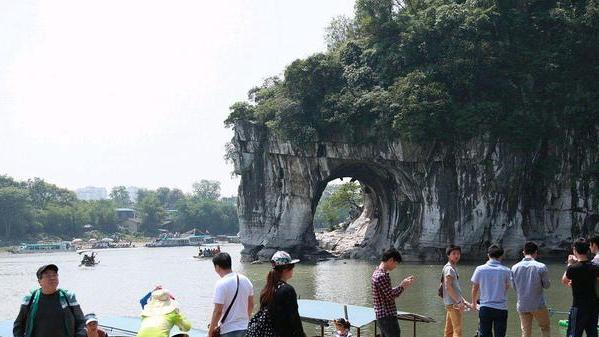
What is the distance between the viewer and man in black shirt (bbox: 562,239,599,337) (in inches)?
365

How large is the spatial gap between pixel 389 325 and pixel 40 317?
13.4 ft

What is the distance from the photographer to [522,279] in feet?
33.3

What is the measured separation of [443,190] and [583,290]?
34497 mm

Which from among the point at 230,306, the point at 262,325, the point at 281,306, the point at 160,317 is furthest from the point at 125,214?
the point at 281,306

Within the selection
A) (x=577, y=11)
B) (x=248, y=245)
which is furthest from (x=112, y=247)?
(x=577, y=11)

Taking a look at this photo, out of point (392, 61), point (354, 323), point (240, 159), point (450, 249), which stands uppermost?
point (392, 61)

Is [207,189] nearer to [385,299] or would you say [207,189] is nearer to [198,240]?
[198,240]

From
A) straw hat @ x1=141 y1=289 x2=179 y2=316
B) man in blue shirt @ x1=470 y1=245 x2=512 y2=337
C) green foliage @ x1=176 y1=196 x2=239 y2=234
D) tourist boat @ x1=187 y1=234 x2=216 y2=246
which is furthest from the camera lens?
green foliage @ x1=176 y1=196 x2=239 y2=234

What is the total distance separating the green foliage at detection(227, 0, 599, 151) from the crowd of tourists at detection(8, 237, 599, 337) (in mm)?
30612

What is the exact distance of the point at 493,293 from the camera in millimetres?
9797

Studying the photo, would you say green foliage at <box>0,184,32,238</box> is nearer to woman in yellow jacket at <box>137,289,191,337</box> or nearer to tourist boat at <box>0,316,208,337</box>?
tourist boat at <box>0,316,208,337</box>

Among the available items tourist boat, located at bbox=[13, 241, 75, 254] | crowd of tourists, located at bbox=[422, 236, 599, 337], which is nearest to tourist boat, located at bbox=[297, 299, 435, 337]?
crowd of tourists, located at bbox=[422, 236, 599, 337]

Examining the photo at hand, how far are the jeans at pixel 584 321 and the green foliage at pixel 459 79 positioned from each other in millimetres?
31190

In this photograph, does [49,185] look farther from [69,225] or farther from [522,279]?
[522,279]
